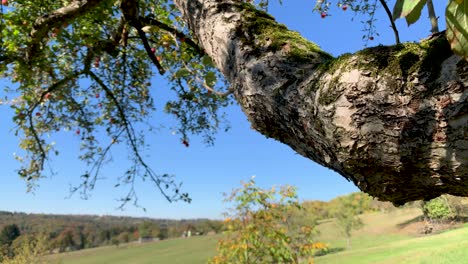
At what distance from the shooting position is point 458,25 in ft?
2.29

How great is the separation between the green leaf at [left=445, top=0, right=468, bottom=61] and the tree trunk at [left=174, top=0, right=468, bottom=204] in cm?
18

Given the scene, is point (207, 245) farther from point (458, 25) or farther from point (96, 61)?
point (458, 25)

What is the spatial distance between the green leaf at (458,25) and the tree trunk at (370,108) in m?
0.18

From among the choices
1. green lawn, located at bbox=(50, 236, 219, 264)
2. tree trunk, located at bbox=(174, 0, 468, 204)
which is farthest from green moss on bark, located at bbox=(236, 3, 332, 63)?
green lawn, located at bbox=(50, 236, 219, 264)

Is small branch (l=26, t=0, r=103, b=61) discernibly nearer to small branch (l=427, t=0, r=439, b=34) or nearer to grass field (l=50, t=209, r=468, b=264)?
small branch (l=427, t=0, r=439, b=34)

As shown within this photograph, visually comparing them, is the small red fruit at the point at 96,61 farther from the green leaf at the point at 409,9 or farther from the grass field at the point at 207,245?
the grass field at the point at 207,245

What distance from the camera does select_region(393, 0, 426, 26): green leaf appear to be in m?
0.73

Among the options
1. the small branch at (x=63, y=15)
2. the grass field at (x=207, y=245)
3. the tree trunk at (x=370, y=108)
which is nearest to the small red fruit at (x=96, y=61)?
the small branch at (x=63, y=15)

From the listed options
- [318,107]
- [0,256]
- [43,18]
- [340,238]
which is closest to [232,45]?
[318,107]

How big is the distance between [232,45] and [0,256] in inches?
778

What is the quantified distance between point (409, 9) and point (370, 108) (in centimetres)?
32

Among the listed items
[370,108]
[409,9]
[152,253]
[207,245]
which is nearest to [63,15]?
[370,108]

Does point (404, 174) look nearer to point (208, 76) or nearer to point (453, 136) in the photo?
point (453, 136)

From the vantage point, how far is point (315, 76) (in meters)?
1.16
